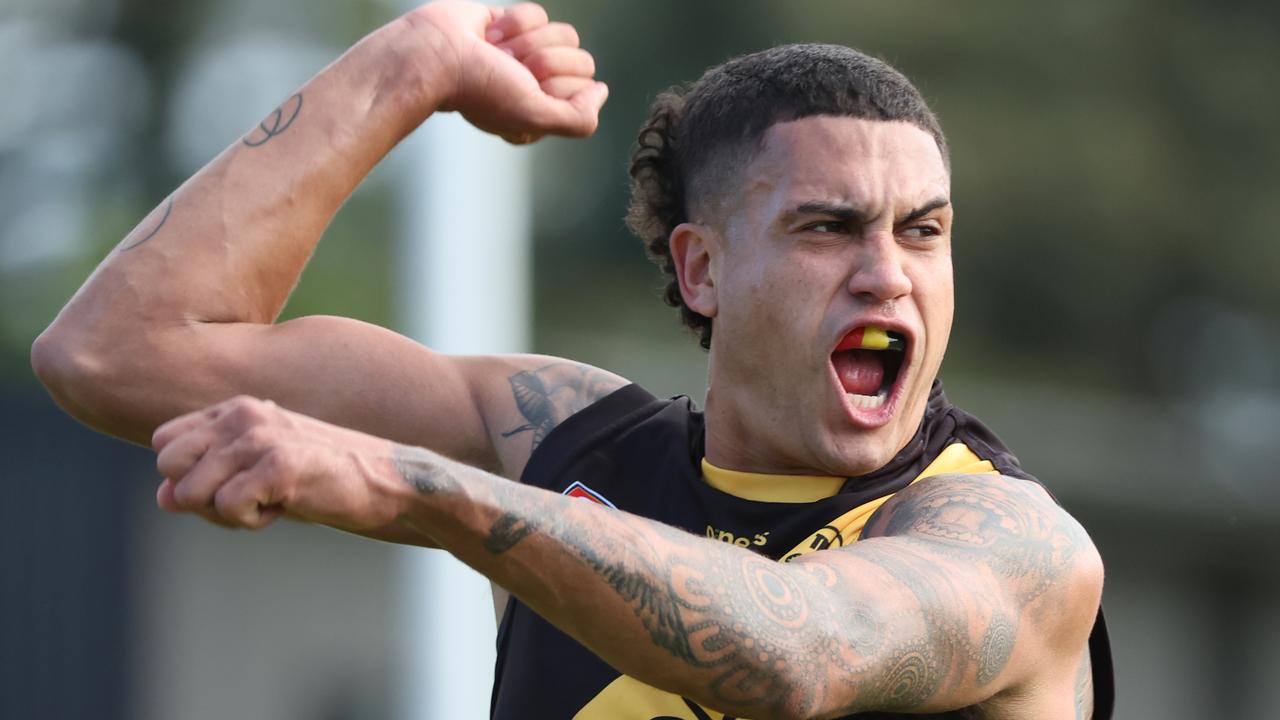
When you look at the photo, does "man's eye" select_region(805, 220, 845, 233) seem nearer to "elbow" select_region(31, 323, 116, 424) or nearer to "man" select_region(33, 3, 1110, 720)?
"man" select_region(33, 3, 1110, 720)

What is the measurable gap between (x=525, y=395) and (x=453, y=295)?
416 centimetres

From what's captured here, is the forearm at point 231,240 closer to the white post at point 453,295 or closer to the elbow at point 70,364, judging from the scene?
the elbow at point 70,364

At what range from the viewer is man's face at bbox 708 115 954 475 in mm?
3637

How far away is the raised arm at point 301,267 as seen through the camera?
3910mm

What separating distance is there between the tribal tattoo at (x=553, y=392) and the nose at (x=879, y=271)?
74 centimetres

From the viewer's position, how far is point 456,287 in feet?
27.2

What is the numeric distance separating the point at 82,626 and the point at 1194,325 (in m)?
11.9

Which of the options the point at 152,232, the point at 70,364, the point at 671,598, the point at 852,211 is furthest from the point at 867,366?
the point at 70,364

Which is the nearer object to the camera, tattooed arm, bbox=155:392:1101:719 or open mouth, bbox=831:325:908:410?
tattooed arm, bbox=155:392:1101:719

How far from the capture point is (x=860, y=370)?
3758mm

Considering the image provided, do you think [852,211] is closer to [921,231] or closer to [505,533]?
[921,231]

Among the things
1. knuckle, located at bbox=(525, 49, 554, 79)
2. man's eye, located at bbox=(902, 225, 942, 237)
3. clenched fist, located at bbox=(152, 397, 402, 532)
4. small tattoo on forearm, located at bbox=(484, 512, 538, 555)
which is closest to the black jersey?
man's eye, located at bbox=(902, 225, 942, 237)

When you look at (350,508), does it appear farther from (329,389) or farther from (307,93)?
(307,93)

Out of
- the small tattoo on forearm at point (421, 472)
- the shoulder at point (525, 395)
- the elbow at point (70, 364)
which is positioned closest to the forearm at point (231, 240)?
the elbow at point (70, 364)
